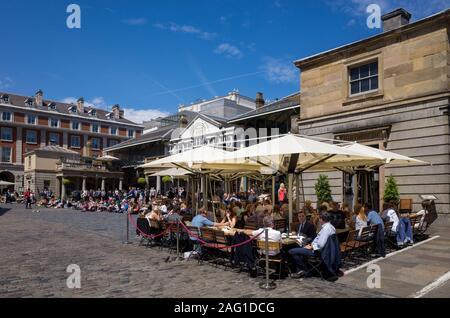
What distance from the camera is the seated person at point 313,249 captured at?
274 inches

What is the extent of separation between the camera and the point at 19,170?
199 feet

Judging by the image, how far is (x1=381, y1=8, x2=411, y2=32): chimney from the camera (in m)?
16.4

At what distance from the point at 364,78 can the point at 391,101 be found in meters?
1.94

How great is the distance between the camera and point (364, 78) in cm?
1695

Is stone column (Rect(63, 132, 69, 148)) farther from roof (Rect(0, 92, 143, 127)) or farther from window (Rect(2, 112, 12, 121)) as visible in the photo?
window (Rect(2, 112, 12, 121))

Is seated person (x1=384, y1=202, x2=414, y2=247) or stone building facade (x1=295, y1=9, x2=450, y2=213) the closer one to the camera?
seated person (x1=384, y1=202, x2=414, y2=247)

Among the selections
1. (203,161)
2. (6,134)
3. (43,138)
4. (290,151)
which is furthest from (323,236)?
(43,138)

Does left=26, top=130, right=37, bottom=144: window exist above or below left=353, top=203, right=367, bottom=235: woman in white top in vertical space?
above

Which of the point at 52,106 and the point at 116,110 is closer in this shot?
the point at 52,106

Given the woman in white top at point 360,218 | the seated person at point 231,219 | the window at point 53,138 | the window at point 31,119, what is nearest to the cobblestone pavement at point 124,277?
the seated person at point 231,219

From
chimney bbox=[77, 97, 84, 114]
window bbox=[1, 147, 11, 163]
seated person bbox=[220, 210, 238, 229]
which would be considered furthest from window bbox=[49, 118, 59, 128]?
seated person bbox=[220, 210, 238, 229]

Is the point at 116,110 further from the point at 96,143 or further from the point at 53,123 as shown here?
the point at 53,123

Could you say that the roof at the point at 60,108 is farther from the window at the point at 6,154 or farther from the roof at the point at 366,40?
the roof at the point at 366,40

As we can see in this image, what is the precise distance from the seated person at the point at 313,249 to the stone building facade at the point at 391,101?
729cm
